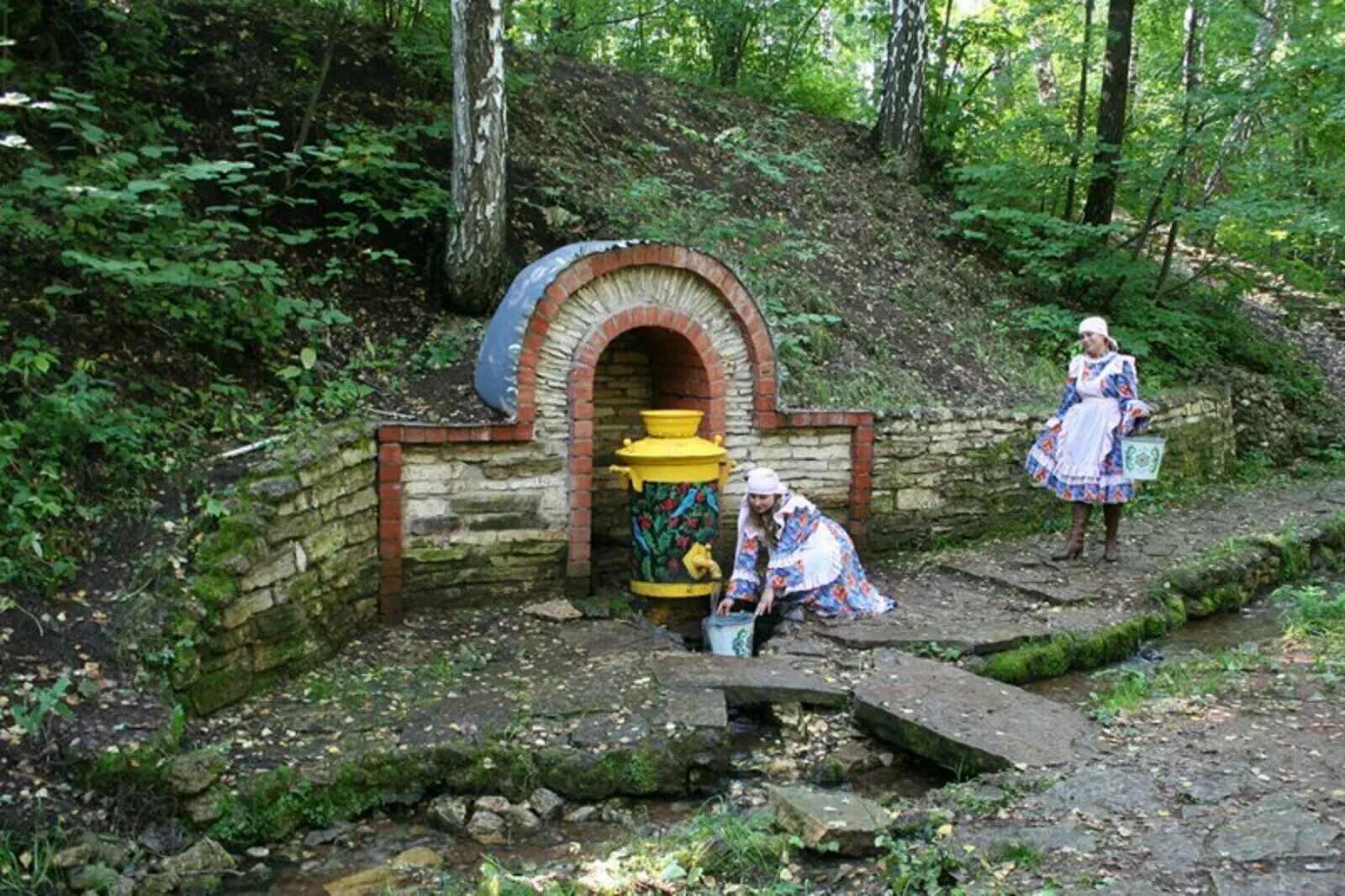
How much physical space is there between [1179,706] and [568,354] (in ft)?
13.2

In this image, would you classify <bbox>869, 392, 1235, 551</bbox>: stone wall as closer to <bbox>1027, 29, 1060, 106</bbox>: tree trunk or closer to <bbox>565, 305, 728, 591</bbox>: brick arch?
<bbox>565, 305, 728, 591</bbox>: brick arch

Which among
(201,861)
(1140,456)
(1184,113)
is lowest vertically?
(201,861)

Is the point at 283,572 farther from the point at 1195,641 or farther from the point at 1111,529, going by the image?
the point at 1111,529

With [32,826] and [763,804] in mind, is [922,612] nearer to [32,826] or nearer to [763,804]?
[763,804]

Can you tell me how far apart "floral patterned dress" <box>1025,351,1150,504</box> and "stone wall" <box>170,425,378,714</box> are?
5.02m

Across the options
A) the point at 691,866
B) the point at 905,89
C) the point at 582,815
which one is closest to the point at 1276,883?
the point at 691,866

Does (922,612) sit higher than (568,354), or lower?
lower

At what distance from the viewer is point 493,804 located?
4.45 m

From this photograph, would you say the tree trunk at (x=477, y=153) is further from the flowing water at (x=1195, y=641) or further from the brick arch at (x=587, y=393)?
the flowing water at (x=1195, y=641)

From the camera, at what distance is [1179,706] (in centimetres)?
499

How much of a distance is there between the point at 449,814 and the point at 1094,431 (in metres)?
5.46

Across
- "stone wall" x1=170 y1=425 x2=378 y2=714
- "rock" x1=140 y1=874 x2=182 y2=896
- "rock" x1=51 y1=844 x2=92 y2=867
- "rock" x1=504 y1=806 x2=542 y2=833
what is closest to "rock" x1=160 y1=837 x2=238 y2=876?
"rock" x1=140 y1=874 x2=182 y2=896

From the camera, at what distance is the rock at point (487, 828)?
428cm

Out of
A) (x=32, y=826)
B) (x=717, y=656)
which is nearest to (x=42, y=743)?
(x=32, y=826)
